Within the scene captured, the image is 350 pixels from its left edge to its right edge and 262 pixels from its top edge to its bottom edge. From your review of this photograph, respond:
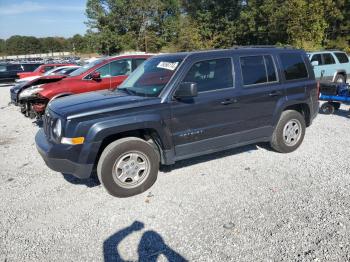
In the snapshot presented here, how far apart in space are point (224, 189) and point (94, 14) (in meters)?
57.5

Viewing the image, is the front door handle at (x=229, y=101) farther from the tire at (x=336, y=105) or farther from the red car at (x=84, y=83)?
the tire at (x=336, y=105)

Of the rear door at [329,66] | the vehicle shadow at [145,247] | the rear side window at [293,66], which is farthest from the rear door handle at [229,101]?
the rear door at [329,66]

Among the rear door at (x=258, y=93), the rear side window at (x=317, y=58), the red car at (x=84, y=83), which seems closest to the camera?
the rear door at (x=258, y=93)

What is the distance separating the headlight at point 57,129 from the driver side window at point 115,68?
472 centimetres

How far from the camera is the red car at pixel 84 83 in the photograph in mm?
8141

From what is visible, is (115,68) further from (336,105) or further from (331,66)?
(331,66)

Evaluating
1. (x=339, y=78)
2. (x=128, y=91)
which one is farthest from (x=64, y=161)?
(x=339, y=78)

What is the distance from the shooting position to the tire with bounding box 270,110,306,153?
5.57m

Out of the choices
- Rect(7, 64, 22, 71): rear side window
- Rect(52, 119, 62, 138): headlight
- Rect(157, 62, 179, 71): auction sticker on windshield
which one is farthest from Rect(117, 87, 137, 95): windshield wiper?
Rect(7, 64, 22, 71): rear side window

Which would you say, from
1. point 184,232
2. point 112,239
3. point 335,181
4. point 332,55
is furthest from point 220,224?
point 332,55

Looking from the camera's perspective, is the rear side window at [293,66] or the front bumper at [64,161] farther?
the rear side window at [293,66]

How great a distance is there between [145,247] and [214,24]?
45.3 metres

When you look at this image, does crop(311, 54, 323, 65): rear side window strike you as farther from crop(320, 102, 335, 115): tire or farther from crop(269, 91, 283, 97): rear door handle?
crop(269, 91, 283, 97): rear door handle

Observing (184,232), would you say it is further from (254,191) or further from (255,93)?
(255,93)
